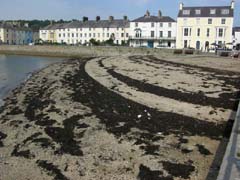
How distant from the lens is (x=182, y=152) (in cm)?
865

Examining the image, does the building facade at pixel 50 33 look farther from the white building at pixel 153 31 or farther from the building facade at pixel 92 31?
the white building at pixel 153 31

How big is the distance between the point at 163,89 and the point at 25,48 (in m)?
65.4

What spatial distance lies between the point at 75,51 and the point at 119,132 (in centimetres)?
6023

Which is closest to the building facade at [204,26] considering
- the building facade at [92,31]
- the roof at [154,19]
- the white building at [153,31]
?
the white building at [153,31]

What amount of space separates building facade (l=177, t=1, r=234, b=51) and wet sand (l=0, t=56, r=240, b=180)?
50771mm

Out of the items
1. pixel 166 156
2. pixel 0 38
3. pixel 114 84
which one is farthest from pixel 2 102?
pixel 0 38

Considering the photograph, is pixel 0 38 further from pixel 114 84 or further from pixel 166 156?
pixel 166 156

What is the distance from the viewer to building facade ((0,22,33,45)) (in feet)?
351

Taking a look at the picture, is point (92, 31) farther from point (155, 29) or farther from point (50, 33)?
point (155, 29)

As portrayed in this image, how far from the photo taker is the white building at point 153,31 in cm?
7569

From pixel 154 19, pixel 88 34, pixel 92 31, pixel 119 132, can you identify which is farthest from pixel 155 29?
pixel 119 132

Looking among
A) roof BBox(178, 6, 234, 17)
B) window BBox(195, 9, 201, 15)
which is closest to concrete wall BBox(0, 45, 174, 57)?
roof BBox(178, 6, 234, 17)

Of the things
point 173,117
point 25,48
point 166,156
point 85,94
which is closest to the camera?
point 166,156

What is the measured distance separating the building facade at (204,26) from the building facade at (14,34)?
62782 millimetres
